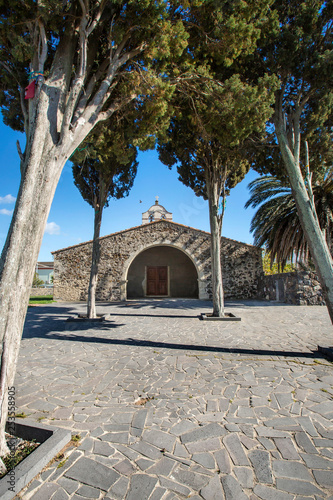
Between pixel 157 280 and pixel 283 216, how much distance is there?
973cm

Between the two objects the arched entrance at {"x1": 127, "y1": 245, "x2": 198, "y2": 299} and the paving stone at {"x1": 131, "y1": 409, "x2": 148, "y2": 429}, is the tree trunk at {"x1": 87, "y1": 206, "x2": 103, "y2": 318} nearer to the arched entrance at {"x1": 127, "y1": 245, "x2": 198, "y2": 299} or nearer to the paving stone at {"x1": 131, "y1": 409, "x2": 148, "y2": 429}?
the paving stone at {"x1": 131, "y1": 409, "x2": 148, "y2": 429}

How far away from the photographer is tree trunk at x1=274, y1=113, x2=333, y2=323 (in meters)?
4.58

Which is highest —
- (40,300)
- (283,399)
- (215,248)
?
(215,248)

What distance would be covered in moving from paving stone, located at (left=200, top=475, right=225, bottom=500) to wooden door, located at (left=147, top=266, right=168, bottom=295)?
17.4 metres

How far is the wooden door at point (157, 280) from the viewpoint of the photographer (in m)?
19.1

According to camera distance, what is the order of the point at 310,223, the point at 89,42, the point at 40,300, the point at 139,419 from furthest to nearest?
1. the point at 40,300
2. the point at 310,223
3. the point at 89,42
4. the point at 139,419

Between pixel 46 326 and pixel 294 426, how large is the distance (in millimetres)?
6981

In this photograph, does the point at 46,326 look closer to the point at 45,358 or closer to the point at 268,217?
the point at 45,358

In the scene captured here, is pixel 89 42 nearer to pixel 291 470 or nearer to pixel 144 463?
pixel 144 463

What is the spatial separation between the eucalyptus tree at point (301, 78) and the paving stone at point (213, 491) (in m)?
3.88

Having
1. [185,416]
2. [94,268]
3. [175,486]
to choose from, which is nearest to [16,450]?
[175,486]

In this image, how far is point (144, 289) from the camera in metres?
19.0

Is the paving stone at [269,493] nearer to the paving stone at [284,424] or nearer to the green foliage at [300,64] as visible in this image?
the paving stone at [284,424]

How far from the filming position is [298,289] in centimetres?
1170
